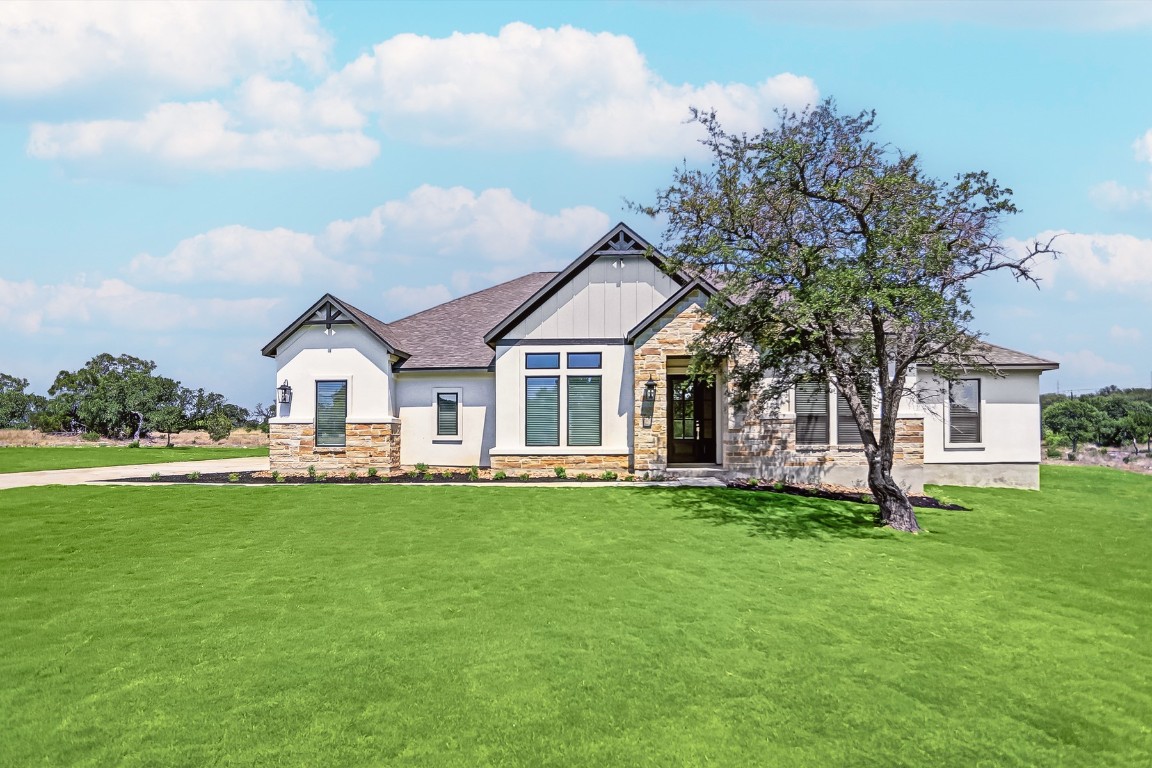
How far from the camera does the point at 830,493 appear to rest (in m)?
15.6

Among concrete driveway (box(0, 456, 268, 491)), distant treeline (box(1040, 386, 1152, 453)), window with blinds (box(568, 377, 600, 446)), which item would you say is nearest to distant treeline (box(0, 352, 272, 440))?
concrete driveway (box(0, 456, 268, 491))

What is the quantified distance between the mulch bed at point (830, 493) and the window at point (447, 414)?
29.4ft

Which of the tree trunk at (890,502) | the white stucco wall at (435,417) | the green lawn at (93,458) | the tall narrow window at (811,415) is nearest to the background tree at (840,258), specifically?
the tree trunk at (890,502)

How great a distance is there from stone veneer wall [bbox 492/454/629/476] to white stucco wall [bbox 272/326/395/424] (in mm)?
4351

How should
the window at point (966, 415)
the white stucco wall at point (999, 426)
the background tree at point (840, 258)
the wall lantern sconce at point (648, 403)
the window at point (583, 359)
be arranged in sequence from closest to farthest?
the background tree at point (840, 258) → the wall lantern sconce at point (648, 403) → the window at point (583, 359) → the white stucco wall at point (999, 426) → the window at point (966, 415)

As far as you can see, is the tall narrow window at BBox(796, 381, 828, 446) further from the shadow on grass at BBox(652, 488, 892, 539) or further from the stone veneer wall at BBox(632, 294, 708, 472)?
the stone veneer wall at BBox(632, 294, 708, 472)

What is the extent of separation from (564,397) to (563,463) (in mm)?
1924

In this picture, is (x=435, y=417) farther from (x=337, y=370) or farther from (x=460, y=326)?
(x=460, y=326)

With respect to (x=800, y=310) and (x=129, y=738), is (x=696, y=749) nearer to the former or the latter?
(x=129, y=738)

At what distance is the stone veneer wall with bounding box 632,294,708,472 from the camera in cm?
1689

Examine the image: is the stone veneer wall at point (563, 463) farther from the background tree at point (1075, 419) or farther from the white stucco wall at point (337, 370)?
the background tree at point (1075, 419)

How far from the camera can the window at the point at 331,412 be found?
19.3 metres

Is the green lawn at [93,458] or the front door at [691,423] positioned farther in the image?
the green lawn at [93,458]

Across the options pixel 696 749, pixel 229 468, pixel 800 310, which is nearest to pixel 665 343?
pixel 800 310
